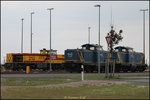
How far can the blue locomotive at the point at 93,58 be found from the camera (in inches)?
1823

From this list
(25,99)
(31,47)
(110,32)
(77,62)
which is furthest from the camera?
(31,47)

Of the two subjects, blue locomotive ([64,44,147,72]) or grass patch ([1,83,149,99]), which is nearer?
grass patch ([1,83,149,99])

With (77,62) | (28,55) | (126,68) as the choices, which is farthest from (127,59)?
(28,55)

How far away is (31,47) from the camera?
65.6 meters

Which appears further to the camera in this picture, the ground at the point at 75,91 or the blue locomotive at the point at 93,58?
the blue locomotive at the point at 93,58

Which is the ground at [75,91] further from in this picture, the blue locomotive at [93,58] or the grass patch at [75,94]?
the blue locomotive at [93,58]

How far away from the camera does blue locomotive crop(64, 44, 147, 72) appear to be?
152 ft

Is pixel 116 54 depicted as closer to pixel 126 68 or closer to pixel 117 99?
pixel 126 68

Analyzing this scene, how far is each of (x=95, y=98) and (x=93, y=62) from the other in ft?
119

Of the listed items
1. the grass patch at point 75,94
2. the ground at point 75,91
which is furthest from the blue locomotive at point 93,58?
the grass patch at point 75,94

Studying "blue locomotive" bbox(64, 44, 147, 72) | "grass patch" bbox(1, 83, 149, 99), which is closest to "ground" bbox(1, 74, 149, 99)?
"grass patch" bbox(1, 83, 149, 99)

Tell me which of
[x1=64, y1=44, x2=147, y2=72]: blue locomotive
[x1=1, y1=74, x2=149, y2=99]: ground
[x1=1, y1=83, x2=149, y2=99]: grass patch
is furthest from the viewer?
[x1=64, y1=44, x2=147, y2=72]: blue locomotive

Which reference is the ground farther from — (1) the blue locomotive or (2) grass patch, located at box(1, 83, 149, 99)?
(1) the blue locomotive

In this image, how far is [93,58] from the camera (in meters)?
48.4
